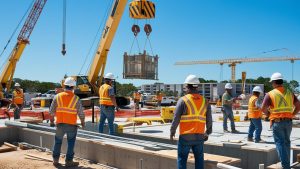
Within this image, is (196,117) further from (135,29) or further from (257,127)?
(135,29)

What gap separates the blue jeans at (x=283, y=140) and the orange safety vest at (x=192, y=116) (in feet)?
5.37

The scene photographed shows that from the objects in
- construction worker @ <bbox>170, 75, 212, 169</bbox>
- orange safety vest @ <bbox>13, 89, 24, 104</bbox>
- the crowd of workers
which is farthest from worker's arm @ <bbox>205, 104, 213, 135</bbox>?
orange safety vest @ <bbox>13, 89, 24, 104</bbox>

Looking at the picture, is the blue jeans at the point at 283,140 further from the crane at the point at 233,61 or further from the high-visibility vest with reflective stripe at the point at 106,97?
the crane at the point at 233,61

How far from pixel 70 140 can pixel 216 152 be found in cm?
324

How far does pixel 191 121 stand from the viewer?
5426 mm

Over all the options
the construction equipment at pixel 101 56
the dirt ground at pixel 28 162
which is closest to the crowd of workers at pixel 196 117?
the dirt ground at pixel 28 162

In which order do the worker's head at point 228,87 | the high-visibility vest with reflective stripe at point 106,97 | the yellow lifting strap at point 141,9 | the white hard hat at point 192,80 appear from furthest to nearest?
1. the yellow lifting strap at point 141,9
2. the worker's head at point 228,87
3. the high-visibility vest with reflective stripe at point 106,97
4. the white hard hat at point 192,80

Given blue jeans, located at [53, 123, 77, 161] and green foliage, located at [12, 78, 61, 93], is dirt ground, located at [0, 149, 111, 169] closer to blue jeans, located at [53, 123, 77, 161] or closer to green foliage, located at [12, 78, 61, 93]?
blue jeans, located at [53, 123, 77, 161]

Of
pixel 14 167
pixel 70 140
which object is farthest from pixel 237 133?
pixel 14 167

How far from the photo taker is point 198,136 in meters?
5.49

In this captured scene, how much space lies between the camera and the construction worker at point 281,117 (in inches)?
243

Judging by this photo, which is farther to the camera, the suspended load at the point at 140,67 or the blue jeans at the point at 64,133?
the suspended load at the point at 140,67

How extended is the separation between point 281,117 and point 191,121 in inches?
73.5

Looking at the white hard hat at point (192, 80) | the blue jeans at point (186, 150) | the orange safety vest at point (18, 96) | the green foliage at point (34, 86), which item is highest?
the green foliage at point (34, 86)
